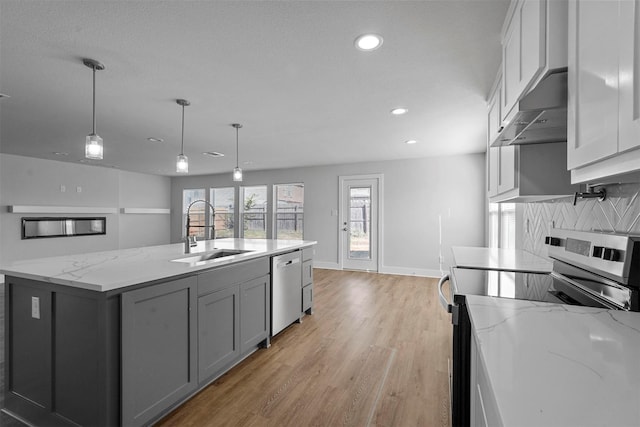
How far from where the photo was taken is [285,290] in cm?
296

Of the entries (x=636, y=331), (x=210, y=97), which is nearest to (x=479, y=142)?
(x=210, y=97)

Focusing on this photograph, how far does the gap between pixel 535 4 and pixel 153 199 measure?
29.2 ft

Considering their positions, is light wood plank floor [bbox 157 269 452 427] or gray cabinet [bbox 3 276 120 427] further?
light wood plank floor [bbox 157 269 452 427]

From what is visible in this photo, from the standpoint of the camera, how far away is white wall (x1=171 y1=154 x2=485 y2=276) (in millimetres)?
5266

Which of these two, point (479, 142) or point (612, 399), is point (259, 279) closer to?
point (612, 399)

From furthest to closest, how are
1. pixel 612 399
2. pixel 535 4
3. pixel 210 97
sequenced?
pixel 210 97, pixel 535 4, pixel 612 399

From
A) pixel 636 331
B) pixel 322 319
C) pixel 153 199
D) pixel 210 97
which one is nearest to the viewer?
pixel 636 331

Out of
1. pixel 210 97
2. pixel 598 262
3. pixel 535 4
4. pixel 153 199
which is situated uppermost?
pixel 210 97

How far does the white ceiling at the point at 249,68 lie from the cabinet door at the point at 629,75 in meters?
1.05

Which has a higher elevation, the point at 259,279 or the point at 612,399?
the point at 612,399

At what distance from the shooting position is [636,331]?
2.74 ft

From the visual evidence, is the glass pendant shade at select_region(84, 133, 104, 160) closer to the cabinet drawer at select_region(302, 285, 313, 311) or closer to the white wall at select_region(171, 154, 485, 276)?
the cabinet drawer at select_region(302, 285, 313, 311)

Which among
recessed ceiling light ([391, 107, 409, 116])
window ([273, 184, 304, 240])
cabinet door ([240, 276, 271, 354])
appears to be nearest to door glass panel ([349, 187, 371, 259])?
window ([273, 184, 304, 240])

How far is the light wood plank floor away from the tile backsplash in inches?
51.7
